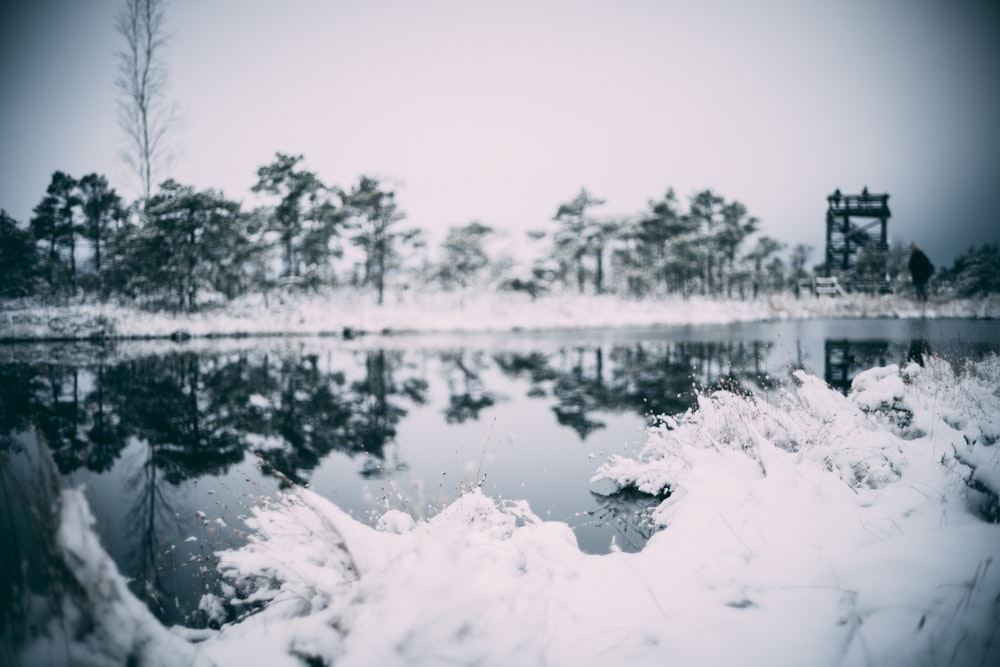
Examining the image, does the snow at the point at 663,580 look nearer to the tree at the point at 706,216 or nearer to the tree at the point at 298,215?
the tree at the point at 298,215

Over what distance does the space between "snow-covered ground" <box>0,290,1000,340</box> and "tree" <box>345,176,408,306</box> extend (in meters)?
4.16

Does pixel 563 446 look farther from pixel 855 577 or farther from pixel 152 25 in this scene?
pixel 152 25

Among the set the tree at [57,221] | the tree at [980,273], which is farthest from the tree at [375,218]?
the tree at [980,273]

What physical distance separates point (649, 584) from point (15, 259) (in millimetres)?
45903

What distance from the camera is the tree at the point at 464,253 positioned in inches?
1508

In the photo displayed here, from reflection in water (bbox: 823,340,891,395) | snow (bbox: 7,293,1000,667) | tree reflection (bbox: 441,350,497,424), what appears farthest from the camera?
reflection in water (bbox: 823,340,891,395)

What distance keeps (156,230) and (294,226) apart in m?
8.56

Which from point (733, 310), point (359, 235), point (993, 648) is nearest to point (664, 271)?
point (733, 310)

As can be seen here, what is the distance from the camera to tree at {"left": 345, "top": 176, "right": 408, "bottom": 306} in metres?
33.7

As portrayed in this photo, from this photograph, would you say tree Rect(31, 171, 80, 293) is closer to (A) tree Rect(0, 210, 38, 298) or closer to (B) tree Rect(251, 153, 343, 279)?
(A) tree Rect(0, 210, 38, 298)

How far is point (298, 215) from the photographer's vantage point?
1307 inches

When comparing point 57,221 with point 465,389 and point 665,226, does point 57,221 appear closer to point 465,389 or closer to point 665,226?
point 465,389

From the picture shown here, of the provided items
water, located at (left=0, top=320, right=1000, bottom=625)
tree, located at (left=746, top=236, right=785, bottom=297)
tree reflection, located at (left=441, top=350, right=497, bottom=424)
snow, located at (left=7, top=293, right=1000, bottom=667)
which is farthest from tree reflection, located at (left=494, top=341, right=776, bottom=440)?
tree, located at (left=746, top=236, right=785, bottom=297)

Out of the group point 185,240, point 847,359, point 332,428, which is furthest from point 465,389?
point 185,240
